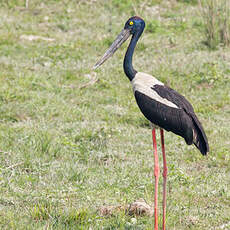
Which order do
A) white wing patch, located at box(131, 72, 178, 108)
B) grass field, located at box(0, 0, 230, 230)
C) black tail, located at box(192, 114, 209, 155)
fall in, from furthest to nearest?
grass field, located at box(0, 0, 230, 230), white wing patch, located at box(131, 72, 178, 108), black tail, located at box(192, 114, 209, 155)

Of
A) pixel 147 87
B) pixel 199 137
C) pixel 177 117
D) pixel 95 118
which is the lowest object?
pixel 95 118

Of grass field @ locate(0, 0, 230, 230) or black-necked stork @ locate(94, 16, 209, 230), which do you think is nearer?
black-necked stork @ locate(94, 16, 209, 230)

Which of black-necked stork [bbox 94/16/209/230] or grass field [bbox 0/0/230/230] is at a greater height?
black-necked stork [bbox 94/16/209/230]

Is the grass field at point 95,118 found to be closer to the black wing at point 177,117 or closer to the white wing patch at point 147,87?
the black wing at point 177,117

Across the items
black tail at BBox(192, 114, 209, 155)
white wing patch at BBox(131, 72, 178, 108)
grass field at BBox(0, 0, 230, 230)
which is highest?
white wing patch at BBox(131, 72, 178, 108)

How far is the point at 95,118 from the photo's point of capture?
688cm

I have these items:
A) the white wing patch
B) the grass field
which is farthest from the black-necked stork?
the grass field

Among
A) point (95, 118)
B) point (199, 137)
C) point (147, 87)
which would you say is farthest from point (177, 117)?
point (95, 118)

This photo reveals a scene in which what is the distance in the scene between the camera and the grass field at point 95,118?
4395 millimetres

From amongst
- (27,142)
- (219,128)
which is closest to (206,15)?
(219,128)

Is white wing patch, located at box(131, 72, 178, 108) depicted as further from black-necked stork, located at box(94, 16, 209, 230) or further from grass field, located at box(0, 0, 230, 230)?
grass field, located at box(0, 0, 230, 230)

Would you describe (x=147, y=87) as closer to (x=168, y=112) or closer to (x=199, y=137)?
(x=168, y=112)

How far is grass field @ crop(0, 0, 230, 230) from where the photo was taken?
439 cm

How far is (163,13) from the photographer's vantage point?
1137 centimetres
